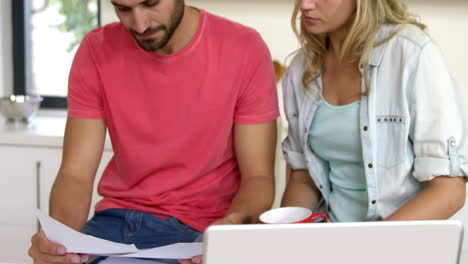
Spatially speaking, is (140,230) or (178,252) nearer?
(178,252)

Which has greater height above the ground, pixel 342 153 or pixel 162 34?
pixel 162 34

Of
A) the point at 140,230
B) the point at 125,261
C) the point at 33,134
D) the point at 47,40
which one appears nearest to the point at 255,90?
the point at 140,230

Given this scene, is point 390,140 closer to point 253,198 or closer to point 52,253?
point 253,198

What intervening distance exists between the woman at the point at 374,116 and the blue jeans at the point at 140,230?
0.92ft

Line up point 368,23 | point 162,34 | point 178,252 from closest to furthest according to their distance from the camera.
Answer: point 178,252
point 368,23
point 162,34

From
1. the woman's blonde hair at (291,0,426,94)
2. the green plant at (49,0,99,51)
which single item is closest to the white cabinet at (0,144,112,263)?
the green plant at (49,0,99,51)

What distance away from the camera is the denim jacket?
1.33 m

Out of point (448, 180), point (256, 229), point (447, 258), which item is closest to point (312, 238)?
point (256, 229)

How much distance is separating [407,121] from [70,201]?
2.77 ft

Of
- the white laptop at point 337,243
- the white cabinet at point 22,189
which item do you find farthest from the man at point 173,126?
the white cabinet at point 22,189

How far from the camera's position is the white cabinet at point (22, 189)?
251 centimetres

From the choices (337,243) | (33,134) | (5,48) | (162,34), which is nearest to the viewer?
(337,243)

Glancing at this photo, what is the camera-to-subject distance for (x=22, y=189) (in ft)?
8.39

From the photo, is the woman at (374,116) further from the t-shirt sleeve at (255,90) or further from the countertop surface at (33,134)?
the countertop surface at (33,134)
